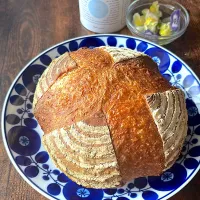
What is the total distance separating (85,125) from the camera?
0.76 m

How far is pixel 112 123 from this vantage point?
756 mm

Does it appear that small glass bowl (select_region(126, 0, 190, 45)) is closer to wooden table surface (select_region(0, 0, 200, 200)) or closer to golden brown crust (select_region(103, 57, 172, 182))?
wooden table surface (select_region(0, 0, 200, 200))

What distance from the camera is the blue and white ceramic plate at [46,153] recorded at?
2.62 ft

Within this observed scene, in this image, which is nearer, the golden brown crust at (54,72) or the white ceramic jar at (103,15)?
the golden brown crust at (54,72)

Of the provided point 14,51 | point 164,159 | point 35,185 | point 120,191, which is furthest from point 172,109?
point 14,51

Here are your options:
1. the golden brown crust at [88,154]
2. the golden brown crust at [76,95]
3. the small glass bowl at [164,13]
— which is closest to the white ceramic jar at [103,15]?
the small glass bowl at [164,13]

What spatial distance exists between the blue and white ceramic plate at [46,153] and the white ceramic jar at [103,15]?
0.09 metres

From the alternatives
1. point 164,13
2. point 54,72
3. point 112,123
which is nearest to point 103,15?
point 164,13

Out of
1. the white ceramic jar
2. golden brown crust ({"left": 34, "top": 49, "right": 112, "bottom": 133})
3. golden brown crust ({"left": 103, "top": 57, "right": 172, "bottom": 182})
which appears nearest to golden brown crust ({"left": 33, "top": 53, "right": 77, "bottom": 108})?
golden brown crust ({"left": 34, "top": 49, "right": 112, "bottom": 133})

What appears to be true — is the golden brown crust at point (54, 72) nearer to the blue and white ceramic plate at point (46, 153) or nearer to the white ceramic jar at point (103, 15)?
the blue and white ceramic plate at point (46, 153)

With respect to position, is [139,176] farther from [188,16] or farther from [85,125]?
[188,16]

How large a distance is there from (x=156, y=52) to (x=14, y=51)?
442 millimetres

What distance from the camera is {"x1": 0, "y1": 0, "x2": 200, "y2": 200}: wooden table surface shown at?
111 cm

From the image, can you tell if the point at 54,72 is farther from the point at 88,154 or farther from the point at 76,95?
the point at 88,154
